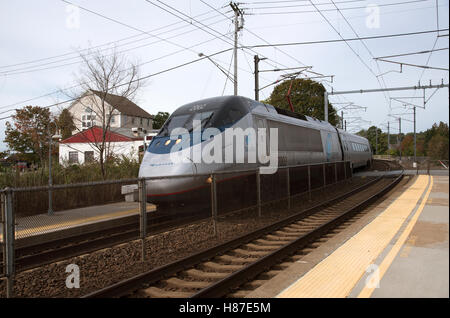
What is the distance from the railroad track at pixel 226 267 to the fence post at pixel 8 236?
3.73ft

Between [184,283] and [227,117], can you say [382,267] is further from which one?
[227,117]

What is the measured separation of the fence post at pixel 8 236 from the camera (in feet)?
14.6

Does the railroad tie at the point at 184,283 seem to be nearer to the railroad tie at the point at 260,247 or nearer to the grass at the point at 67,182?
the railroad tie at the point at 260,247

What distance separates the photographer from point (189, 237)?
26.7ft

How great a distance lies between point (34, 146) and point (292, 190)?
38894 mm

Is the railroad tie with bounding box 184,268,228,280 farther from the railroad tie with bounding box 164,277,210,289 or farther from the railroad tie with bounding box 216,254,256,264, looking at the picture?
the railroad tie with bounding box 216,254,256,264

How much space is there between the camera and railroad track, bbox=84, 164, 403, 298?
474 centimetres

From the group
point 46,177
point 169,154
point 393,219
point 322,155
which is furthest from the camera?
point 322,155

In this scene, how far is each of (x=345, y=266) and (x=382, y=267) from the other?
57cm

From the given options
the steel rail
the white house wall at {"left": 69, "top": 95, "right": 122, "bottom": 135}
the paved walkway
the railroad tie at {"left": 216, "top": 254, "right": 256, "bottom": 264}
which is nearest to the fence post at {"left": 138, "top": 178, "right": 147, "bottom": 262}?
the railroad tie at {"left": 216, "top": 254, "right": 256, "bottom": 264}

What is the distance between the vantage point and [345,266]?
4664mm

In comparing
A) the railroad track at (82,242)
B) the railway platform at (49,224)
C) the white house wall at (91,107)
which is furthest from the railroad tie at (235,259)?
the white house wall at (91,107)

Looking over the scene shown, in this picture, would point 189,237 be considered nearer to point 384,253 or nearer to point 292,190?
point 384,253
